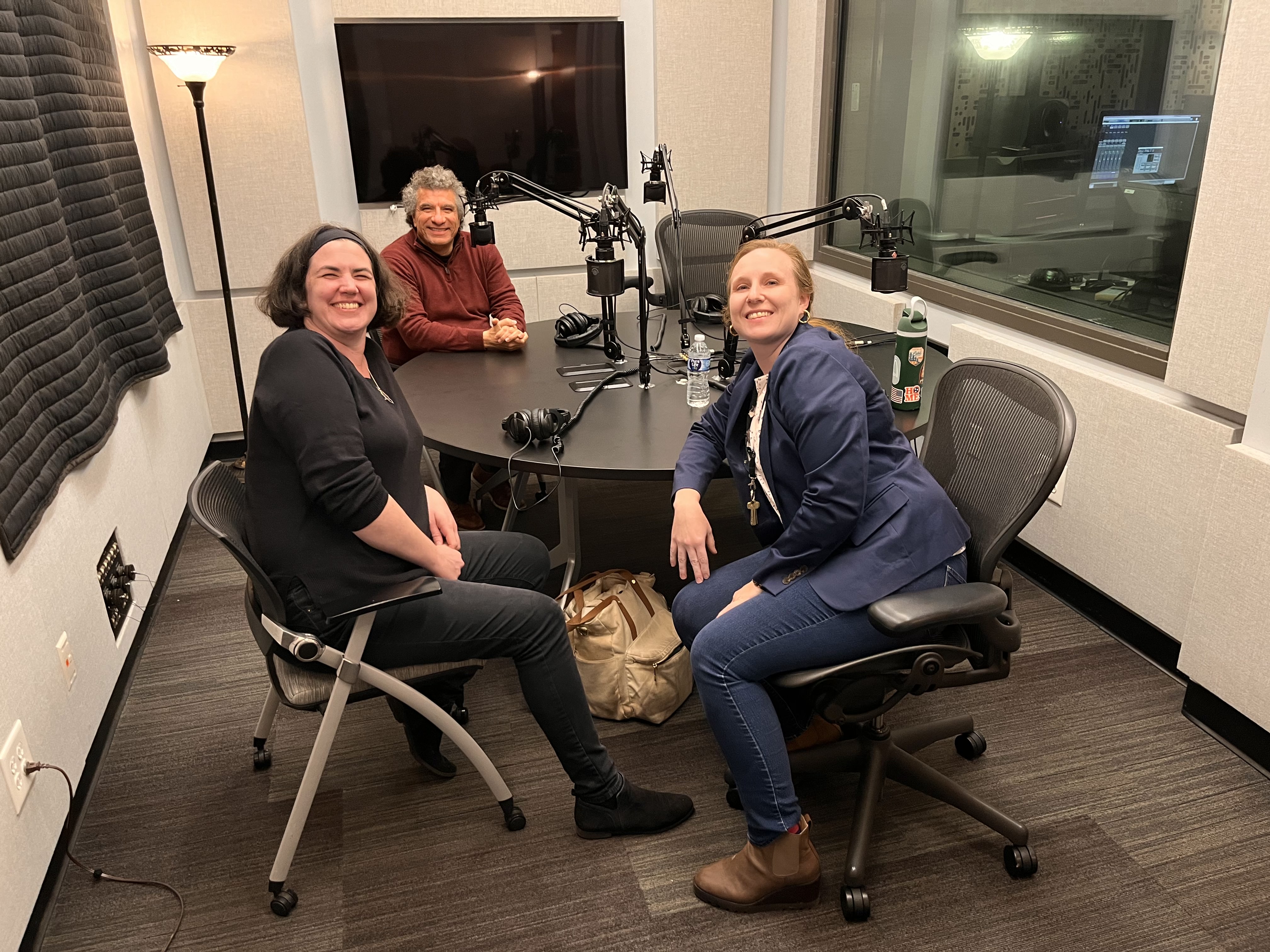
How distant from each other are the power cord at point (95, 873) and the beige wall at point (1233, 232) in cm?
256

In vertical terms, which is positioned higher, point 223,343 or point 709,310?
point 709,310

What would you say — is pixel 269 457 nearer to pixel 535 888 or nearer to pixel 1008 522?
pixel 535 888

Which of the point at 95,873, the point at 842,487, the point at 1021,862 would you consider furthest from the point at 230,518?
the point at 1021,862

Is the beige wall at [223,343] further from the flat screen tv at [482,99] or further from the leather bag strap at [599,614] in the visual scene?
the leather bag strap at [599,614]

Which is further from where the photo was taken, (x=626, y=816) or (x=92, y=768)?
(x=92, y=768)

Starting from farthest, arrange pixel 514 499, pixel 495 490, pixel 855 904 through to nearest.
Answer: pixel 495 490 < pixel 514 499 < pixel 855 904

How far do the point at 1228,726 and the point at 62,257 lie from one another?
307 cm

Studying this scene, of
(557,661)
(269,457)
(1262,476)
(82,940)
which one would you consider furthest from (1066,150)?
(82,940)

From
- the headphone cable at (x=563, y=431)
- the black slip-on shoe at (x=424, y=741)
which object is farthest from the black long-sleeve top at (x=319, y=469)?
the black slip-on shoe at (x=424, y=741)

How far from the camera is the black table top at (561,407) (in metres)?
2.10

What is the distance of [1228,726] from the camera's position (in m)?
2.23

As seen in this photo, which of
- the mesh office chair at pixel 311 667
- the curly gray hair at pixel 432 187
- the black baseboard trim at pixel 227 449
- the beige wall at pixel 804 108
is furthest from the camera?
the black baseboard trim at pixel 227 449

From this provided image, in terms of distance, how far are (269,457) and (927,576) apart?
1.25 metres

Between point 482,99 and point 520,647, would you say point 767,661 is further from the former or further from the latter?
point 482,99
